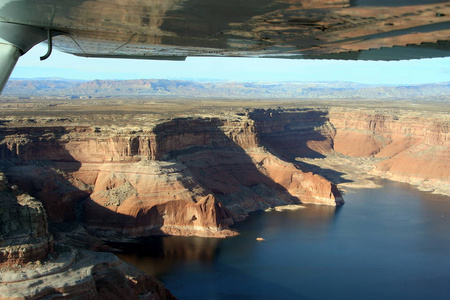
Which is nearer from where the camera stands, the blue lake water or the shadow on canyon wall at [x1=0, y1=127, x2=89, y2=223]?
the blue lake water

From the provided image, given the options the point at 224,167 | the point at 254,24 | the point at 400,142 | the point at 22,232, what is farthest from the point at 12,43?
the point at 400,142

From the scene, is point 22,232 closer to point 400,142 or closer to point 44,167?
point 44,167

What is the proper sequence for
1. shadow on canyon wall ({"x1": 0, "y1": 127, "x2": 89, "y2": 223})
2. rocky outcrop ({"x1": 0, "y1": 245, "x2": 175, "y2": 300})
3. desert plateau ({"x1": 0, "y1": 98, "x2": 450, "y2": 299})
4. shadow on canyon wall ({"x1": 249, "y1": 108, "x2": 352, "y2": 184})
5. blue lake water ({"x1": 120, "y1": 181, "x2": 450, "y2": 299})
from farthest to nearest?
shadow on canyon wall ({"x1": 249, "y1": 108, "x2": 352, "y2": 184})
shadow on canyon wall ({"x1": 0, "y1": 127, "x2": 89, "y2": 223})
blue lake water ({"x1": 120, "y1": 181, "x2": 450, "y2": 299})
desert plateau ({"x1": 0, "y1": 98, "x2": 450, "y2": 299})
rocky outcrop ({"x1": 0, "y1": 245, "x2": 175, "y2": 300})

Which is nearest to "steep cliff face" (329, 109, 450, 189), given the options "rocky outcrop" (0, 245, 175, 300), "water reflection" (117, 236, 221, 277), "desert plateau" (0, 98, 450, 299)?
"desert plateau" (0, 98, 450, 299)

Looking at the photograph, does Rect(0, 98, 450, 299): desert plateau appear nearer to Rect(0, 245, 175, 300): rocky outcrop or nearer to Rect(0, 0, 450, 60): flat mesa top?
Rect(0, 245, 175, 300): rocky outcrop

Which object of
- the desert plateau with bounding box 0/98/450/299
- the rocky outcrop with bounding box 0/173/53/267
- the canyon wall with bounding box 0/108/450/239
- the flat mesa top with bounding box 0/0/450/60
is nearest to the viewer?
the flat mesa top with bounding box 0/0/450/60

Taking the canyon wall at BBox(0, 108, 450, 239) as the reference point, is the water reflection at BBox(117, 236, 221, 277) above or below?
below

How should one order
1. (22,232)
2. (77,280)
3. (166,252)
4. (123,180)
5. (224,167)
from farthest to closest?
(224,167) → (123,180) → (166,252) → (22,232) → (77,280)
